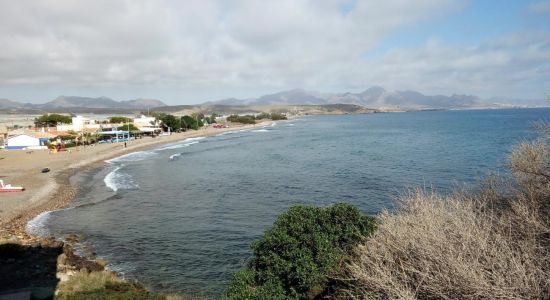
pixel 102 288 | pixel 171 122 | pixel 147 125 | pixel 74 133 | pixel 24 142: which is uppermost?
pixel 171 122

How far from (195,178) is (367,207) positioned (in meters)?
21.8

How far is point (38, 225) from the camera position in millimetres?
26234

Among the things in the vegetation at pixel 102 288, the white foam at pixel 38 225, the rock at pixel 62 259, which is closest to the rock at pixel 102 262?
the rock at pixel 62 259

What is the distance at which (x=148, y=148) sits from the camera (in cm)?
7838

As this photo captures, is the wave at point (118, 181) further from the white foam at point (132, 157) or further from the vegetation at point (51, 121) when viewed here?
the vegetation at point (51, 121)

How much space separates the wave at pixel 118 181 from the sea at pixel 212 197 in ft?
0.32

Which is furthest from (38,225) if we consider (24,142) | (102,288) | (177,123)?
(177,123)

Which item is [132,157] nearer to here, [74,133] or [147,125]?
[74,133]

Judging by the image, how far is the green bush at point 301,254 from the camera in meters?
11.7

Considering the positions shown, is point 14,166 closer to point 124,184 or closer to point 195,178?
point 124,184

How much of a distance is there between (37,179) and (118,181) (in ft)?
25.3

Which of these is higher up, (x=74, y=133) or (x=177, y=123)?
(x=177, y=123)

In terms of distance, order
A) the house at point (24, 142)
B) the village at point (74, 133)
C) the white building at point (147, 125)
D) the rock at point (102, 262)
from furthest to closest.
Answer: the white building at point (147, 125) < the village at point (74, 133) < the house at point (24, 142) < the rock at point (102, 262)

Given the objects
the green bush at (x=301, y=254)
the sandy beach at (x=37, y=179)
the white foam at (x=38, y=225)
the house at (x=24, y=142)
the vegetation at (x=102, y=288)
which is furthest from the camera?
the house at (x=24, y=142)
